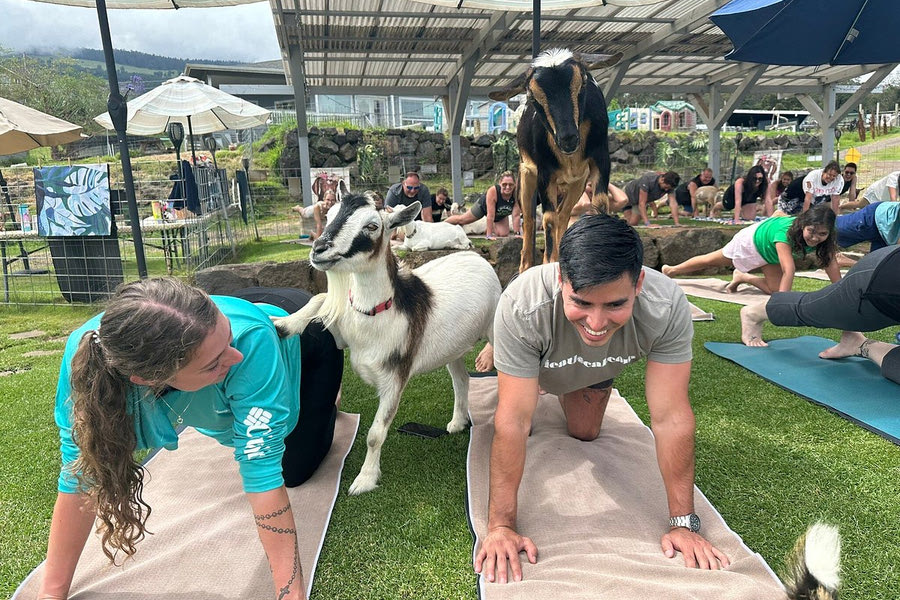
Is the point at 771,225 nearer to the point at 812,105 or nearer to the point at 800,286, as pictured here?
the point at 800,286

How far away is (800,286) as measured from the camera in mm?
7336

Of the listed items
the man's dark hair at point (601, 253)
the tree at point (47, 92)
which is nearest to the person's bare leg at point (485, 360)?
the man's dark hair at point (601, 253)

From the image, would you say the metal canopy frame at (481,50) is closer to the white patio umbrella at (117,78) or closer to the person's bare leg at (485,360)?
the white patio umbrella at (117,78)

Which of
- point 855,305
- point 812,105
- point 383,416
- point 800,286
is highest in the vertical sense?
point 812,105

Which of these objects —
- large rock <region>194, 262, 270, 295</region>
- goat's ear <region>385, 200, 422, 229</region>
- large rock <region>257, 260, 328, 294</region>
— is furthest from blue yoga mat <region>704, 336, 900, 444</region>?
large rock <region>194, 262, 270, 295</region>

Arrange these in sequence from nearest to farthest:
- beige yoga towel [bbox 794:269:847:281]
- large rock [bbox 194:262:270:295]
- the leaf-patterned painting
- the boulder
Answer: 1. large rock [bbox 194:262:270:295]
2. the leaf-patterned painting
3. beige yoga towel [bbox 794:269:847:281]
4. the boulder

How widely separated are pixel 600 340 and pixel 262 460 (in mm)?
1225

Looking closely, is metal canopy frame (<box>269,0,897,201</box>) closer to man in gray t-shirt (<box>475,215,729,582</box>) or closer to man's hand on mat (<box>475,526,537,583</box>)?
man in gray t-shirt (<box>475,215,729,582</box>)

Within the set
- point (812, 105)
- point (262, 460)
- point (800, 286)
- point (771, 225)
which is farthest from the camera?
point (812, 105)

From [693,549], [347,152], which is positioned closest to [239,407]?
[693,549]

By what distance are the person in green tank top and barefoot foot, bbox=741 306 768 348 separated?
60 centimetres

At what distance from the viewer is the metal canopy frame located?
938 centimetres

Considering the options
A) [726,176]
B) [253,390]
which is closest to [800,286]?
[253,390]

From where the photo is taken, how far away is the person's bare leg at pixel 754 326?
4773 mm
